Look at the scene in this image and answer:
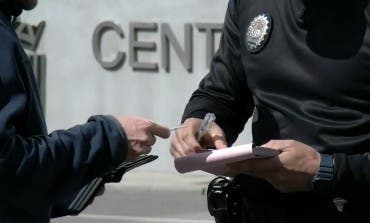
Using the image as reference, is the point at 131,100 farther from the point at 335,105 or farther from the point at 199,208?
the point at 335,105

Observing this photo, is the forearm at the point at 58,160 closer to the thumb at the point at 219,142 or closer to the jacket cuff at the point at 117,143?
the jacket cuff at the point at 117,143

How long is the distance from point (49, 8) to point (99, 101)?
130cm

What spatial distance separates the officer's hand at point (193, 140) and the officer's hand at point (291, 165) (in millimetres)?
241

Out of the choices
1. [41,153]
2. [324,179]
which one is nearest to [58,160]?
[41,153]

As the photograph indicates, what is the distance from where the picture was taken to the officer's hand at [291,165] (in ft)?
8.18

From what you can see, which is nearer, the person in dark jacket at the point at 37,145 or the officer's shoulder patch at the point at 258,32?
the person in dark jacket at the point at 37,145

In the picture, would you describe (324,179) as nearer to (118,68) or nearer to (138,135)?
(138,135)

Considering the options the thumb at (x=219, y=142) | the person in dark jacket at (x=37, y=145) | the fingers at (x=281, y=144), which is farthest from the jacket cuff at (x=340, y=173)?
the person in dark jacket at (x=37, y=145)

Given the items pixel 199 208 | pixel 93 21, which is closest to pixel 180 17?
pixel 93 21

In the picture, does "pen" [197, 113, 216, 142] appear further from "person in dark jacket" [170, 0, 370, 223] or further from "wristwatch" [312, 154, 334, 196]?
"wristwatch" [312, 154, 334, 196]

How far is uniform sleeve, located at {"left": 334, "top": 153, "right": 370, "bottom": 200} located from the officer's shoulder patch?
0.40m

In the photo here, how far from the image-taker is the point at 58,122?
13.1 meters

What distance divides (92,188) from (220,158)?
1.16 ft

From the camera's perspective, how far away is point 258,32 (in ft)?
9.05
